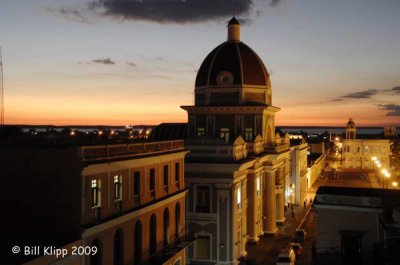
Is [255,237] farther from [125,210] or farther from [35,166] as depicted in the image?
[35,166]

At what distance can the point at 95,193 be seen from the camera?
69.9ft

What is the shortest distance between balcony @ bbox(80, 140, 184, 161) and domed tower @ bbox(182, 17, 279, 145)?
702 inches

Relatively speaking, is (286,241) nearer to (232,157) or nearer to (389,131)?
(232,157)

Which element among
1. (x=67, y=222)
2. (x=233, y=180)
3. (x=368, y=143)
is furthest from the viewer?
(x=368, y=143)

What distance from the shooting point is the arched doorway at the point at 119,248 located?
2330 centimetres

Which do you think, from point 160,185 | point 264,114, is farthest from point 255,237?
point 160,185

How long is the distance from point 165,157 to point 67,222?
31.9 feet

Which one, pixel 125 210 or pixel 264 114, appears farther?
pixel 264 114

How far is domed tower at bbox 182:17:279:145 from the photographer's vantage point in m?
49.1

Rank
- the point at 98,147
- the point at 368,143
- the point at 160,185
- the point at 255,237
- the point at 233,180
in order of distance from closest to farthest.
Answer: the point at 98,147, the point at 160,185, the point at 233,180, the point at 255,237, the point at 368,143

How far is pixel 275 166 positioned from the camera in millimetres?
51438

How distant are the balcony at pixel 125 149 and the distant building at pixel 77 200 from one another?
0.05 meters

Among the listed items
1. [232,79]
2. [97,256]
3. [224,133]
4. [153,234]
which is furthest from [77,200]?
[232,79]

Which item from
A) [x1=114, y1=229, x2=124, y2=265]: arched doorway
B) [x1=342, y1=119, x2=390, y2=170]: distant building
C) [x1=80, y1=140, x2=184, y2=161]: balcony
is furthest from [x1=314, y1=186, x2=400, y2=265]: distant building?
[x1=342, y1=119, x2=390, y2=170]: distant building
